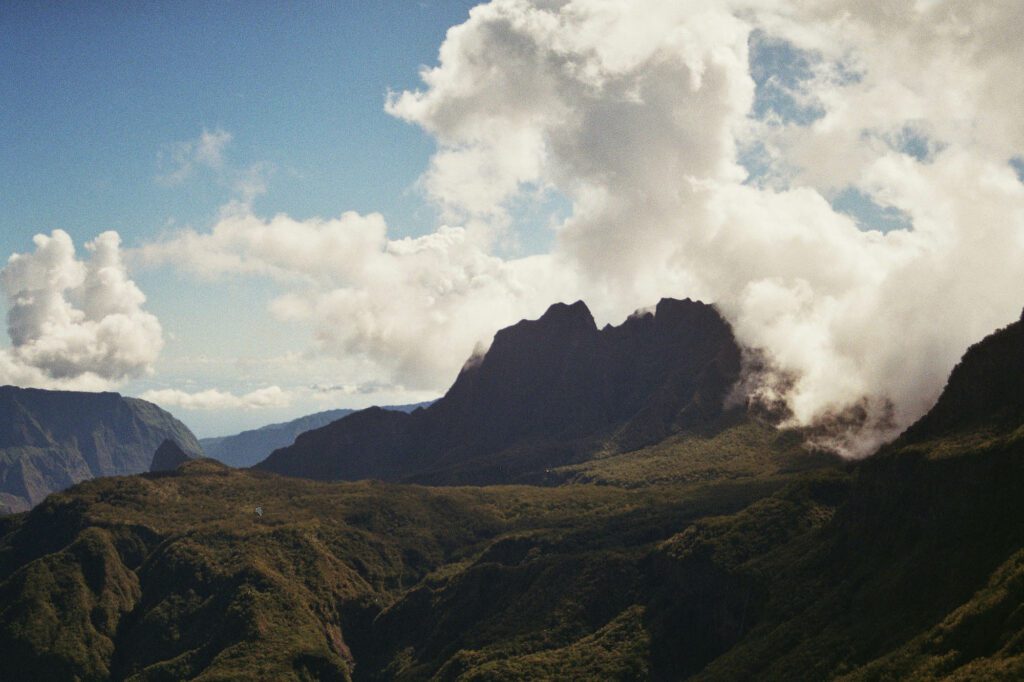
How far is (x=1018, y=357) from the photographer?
196875 millimetres

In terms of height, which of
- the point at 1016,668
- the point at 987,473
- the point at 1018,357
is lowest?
the point at 1016,668

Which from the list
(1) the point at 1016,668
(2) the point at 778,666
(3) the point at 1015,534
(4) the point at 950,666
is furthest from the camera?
(2) the point at 778,666

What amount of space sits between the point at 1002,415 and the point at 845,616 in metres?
62.4

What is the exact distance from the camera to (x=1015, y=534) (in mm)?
155375

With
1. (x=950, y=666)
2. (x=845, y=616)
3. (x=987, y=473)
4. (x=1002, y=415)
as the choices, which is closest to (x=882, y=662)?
(x=950, y=666)

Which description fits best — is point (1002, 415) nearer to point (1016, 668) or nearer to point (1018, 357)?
point (1018, 357)

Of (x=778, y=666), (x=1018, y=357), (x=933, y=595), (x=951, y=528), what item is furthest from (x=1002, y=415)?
(x=778, y=666)

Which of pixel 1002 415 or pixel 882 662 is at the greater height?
pixel 1002 415

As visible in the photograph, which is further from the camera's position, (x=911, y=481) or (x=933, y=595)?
(x=911, y=481)

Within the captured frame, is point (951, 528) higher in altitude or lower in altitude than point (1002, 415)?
lower

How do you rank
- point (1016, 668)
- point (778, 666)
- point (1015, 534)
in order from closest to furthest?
1. point (1016, 668)
2. point (1015, 534)
3. point (778, 666)

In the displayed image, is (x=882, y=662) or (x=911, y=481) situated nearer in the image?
(x=882, y=662)

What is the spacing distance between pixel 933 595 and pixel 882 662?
2072cm

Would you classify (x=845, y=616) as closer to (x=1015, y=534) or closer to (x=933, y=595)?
(x=933, y=595)
